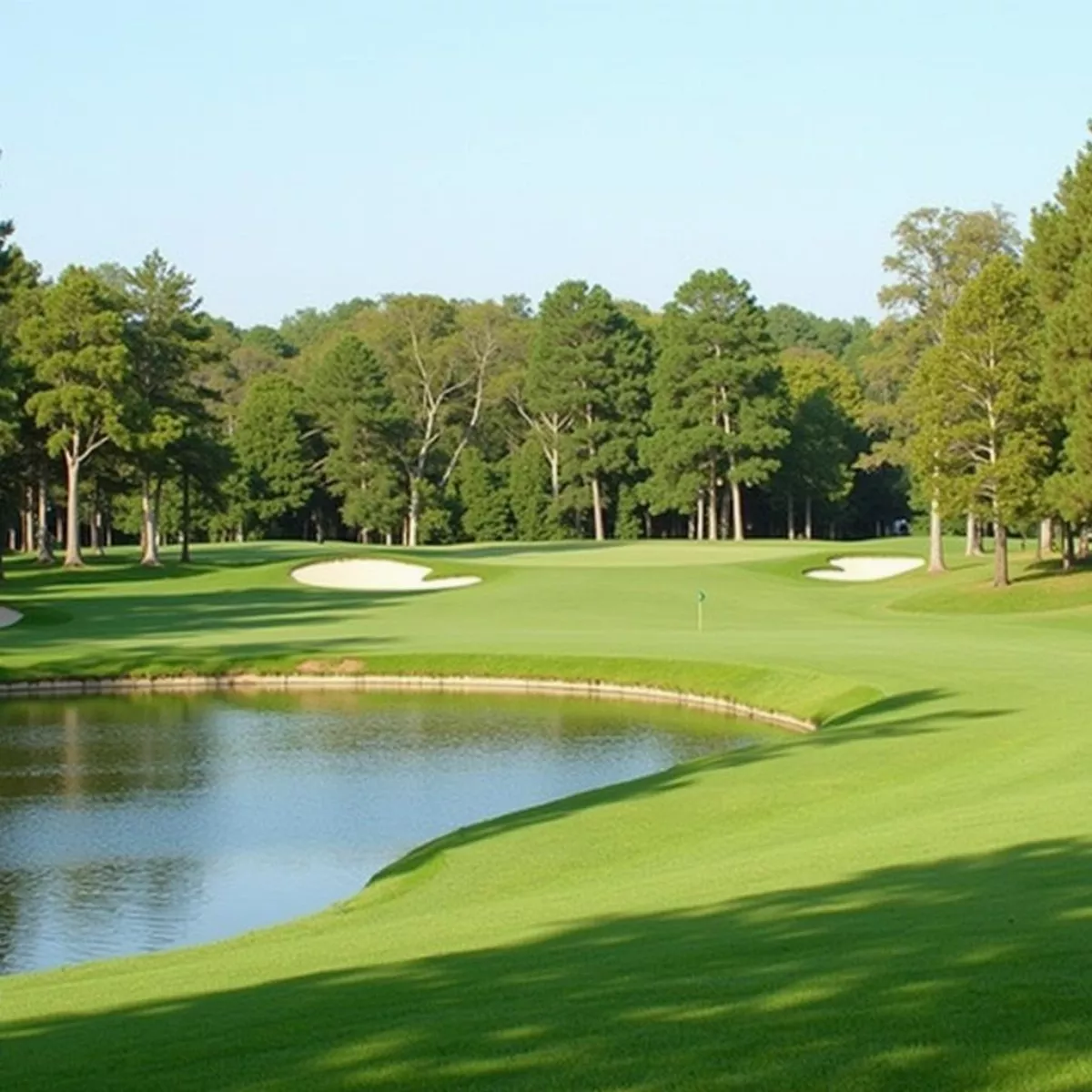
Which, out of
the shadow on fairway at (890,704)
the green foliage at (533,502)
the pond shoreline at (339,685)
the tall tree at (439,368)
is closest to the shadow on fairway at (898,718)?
the shadow on fairway at (890,704)

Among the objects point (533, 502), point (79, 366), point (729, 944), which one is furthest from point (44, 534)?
point (729, 944)

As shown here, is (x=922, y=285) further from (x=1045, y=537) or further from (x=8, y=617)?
(x=8, y=617)

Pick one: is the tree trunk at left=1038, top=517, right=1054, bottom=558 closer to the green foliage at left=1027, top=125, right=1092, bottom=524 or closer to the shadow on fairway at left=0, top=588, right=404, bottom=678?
the green foliage at left=1027, top=125, right=1092, bottom=524

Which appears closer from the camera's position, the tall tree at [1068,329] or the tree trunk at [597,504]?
the tall tree at [1068,329]

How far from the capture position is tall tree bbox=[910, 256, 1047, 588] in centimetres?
5809

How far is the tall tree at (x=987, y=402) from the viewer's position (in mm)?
58094

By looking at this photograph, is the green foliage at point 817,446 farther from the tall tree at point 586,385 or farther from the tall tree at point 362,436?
the tall tree at point 362,436

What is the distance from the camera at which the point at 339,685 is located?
4281 cm

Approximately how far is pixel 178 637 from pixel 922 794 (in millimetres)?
31187

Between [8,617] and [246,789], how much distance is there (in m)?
27.3

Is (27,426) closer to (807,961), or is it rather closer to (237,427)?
(237,427)

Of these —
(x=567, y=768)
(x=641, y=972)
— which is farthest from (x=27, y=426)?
(x=641, y=972)

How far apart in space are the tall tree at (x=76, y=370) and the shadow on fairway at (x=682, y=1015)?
6390 cm

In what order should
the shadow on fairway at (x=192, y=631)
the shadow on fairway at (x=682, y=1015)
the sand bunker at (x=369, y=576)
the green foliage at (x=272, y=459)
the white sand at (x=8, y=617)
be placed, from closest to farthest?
the shadow on fairway at (x=682, y=1015) < the shadow on fairway at (x=192, y=631) < the white sand at (x=8, y=617) < the sand bunker at (x=369, y=576) < the green foliage at (x=272, y=459)
